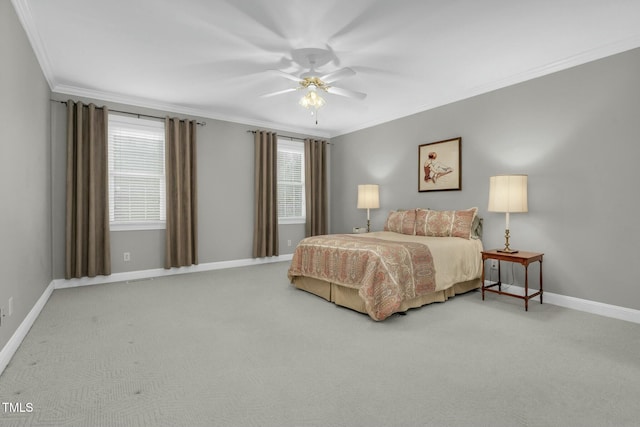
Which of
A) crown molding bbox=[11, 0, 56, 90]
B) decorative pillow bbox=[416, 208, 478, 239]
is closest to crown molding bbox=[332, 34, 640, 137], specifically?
decorative pillow bbox=[416, 208, 478, 239]

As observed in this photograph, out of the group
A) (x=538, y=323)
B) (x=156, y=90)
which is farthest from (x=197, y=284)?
(x=538, y=323)

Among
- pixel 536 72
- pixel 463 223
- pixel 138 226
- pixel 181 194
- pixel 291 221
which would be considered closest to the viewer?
pixel 536 72

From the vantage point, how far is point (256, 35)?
285 cm

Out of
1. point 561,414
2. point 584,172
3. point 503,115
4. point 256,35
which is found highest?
point 256,35

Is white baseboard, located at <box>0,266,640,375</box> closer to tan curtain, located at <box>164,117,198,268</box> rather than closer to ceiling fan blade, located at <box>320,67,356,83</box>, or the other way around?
tan curtain, located at <box>164,117,198,268</box>

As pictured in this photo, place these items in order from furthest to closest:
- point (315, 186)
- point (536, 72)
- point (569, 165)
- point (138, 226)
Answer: point (315, 186)
point (138, 226)
point (536, 72)
point (569, 165)

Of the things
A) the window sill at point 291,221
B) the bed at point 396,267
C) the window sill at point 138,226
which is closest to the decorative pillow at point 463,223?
the bed at point 396,267

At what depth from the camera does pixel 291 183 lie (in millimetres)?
6262

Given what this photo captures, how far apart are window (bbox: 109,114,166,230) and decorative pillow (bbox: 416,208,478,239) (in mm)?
3767

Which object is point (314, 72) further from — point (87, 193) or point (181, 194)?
point (87, 193)

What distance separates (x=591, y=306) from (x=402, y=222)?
224 centimetres

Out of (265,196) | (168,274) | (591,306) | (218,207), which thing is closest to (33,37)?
(218,207)

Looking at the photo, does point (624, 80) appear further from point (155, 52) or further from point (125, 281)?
point (125, 281)

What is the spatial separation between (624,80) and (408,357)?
324 cm
